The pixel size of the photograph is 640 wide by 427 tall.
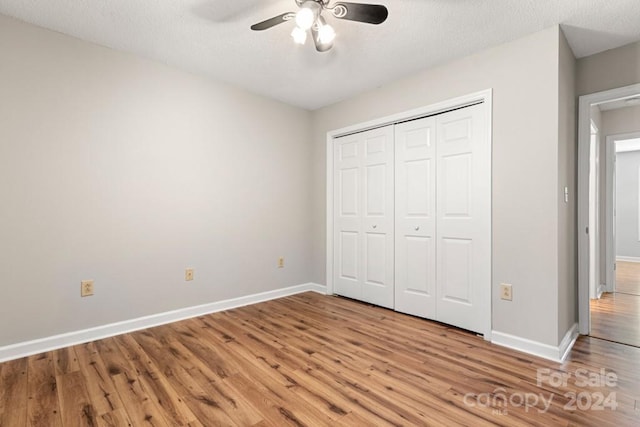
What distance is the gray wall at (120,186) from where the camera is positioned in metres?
2.28

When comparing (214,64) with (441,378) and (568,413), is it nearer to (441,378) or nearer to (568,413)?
(441,378)

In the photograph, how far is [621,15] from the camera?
2.12 m

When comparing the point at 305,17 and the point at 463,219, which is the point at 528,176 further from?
the point at 305,17

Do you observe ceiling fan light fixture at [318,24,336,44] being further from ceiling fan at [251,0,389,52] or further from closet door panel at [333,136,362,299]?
closet door panel at [333,136,362,299]

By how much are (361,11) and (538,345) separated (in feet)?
8.35

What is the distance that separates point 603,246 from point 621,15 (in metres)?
3.06

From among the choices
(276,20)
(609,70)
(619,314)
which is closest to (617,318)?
(619,314)

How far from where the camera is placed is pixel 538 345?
7.53 ft

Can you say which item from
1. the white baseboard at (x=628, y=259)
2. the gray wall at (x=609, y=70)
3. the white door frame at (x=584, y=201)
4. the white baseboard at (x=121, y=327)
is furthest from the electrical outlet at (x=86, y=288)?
the white baseboard at (x=628, y=259)

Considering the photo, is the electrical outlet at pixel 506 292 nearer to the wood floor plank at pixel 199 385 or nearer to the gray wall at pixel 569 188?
the gray wall at pixel 569 188

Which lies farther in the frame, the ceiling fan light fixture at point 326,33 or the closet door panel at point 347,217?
the closet door panel at point 347,217

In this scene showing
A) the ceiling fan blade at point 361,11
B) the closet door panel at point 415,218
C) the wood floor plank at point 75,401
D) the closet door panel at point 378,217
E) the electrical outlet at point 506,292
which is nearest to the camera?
the wood floor plank at point 75,401

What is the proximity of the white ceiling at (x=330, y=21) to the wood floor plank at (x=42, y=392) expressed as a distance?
2413 mm

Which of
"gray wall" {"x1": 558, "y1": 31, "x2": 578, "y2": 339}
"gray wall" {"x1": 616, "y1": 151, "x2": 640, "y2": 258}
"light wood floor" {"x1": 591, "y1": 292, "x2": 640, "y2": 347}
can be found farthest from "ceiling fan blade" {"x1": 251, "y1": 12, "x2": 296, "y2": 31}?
"gray wall" {"x1": 616, "y1": 151, "x2": 640, "y2": 258}
